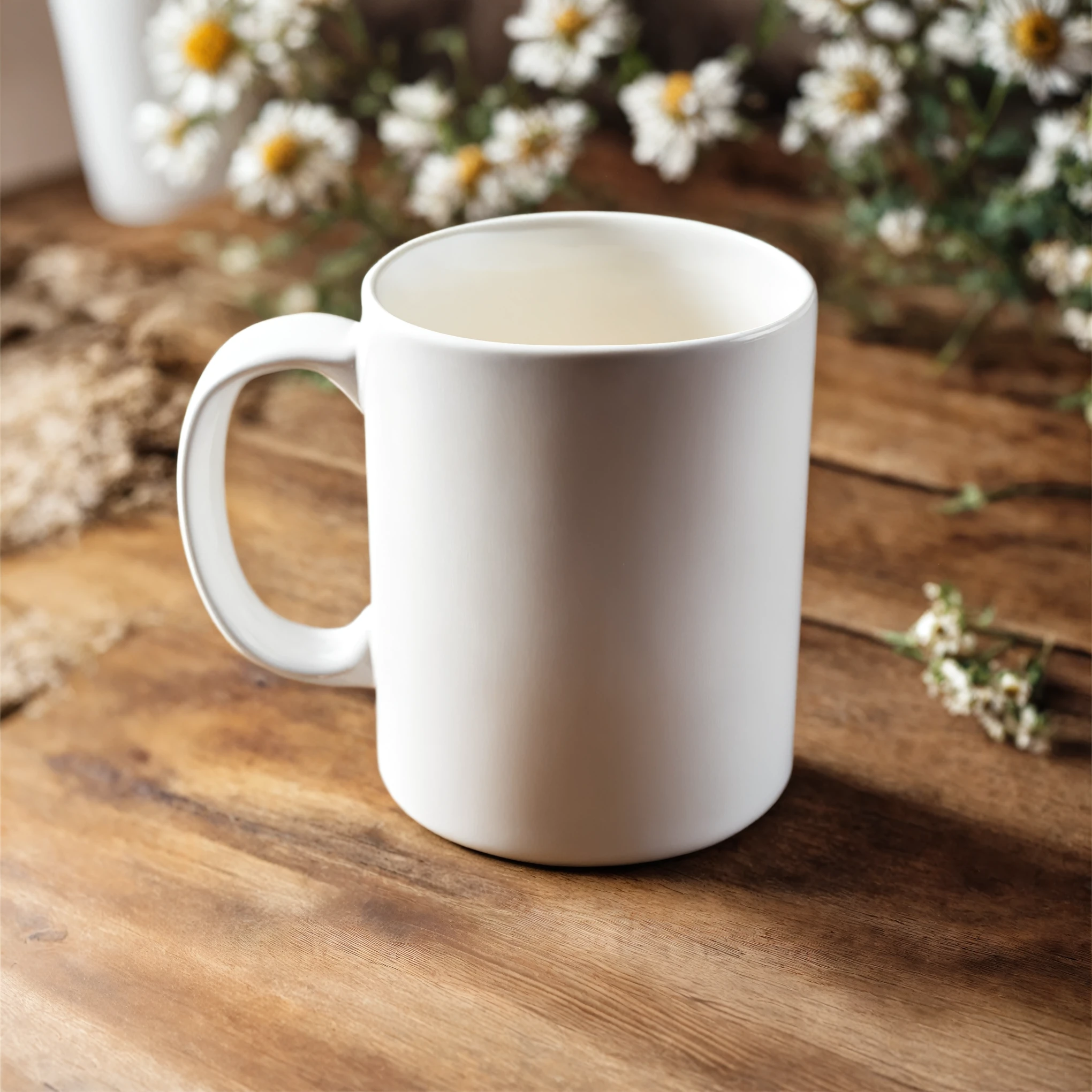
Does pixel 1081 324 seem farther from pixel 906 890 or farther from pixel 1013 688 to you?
pixel 906 890

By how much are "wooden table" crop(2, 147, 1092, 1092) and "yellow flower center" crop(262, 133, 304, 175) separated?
33 cm

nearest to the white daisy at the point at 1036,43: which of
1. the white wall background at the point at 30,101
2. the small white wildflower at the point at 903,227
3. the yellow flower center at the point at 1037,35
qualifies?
the yellow flower center at the point at 1037,35

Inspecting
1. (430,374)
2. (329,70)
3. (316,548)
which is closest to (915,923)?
(430,374)

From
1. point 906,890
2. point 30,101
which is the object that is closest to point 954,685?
point 906,890

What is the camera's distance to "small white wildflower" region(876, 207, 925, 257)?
2.79 feet

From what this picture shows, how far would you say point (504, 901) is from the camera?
454 mm

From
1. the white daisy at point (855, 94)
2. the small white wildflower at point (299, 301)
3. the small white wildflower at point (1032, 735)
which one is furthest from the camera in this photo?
the small white wildflower at point (299, 301)

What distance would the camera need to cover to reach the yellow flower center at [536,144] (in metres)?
0.83

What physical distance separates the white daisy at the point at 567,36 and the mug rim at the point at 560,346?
0.37m

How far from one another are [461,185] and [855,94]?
0.84 ft

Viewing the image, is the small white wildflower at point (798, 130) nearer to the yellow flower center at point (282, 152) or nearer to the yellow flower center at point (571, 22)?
the yellow flower center at point (571, 22)

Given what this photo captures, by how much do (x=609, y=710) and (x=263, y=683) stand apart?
0.68 ft

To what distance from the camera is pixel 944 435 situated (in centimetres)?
78

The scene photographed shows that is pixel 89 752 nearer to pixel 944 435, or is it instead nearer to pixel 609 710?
pixel 609 710
